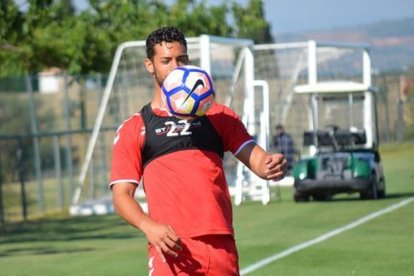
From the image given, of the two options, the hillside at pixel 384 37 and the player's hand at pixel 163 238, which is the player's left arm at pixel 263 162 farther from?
the hillside at pixel 384 37

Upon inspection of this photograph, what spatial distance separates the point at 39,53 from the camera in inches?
1364

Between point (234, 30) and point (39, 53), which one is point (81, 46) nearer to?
point (39, 53)

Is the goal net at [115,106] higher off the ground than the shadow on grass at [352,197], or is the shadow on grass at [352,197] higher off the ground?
the goal net at [115,106]

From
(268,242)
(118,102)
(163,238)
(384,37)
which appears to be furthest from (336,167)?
(384,37)

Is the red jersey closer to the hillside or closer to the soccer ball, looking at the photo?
the soccer ball

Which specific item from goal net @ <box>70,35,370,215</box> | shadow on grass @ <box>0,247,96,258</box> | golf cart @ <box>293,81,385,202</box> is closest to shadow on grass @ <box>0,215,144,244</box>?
shadow on grass @ <box>0,247,96,258</box>

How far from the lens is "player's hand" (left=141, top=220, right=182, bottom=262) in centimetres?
684

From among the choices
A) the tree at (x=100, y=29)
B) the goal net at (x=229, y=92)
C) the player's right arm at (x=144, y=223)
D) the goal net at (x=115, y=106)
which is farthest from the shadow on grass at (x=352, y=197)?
the player's right arm at (x=144, y=223)

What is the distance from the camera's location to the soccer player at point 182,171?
23.5 ft

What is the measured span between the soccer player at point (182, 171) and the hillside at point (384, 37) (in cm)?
6298

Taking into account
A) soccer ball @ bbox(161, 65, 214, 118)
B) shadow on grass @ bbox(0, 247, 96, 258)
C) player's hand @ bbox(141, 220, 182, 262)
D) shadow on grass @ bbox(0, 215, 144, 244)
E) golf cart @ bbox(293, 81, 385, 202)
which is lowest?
shadow on grass @ bbox(0, 215, 144, 244)

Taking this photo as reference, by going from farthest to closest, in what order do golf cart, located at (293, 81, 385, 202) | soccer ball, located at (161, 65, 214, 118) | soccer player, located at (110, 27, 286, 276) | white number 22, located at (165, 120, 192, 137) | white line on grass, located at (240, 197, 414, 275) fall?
golf cart, located at (293, 81, 385, 202), white line on grass, located at (240, 197, 414, 275), white number 22, located at (165, 120, 192, 137), soccer player, located at (110, 27, 286, 276), soccer ball, located at (161, 65, 214, 118)

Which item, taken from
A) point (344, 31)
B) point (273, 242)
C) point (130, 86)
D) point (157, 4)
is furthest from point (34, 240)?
point (344, 31)

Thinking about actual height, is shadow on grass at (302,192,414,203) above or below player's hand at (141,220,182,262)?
below
